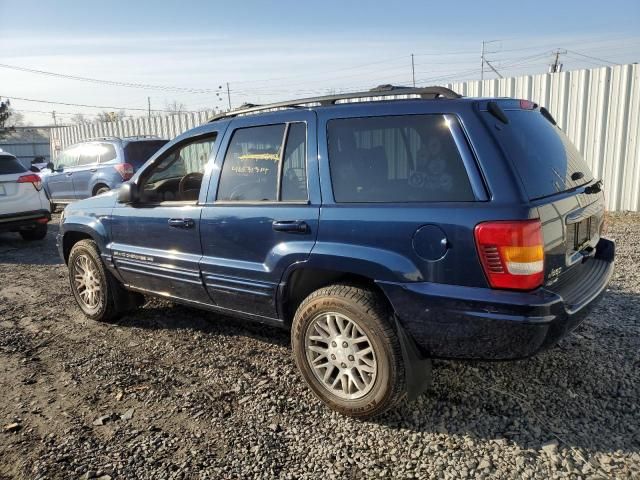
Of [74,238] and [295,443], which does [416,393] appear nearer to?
[295,443]

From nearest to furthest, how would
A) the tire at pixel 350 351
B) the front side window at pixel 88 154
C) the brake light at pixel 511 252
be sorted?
the brake light at pixel 511 252 → the tire at pixel 350 351 → the front side window at pixel 88 154

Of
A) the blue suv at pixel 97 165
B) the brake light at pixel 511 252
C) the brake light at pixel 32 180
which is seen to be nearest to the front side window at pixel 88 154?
the blue suv at pixel 97 165

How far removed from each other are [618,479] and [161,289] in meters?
3.32

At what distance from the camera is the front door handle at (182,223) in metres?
3.60

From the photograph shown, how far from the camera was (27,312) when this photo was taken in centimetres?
504

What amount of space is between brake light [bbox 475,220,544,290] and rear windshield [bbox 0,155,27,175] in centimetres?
859

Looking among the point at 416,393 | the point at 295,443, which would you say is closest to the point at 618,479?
the point at 416,393

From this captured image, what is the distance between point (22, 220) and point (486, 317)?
853 centimetres

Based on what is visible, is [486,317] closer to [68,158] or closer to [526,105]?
[526,105]

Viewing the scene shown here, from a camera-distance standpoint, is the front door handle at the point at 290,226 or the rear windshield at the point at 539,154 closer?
the rear windshield at the point at 539,154

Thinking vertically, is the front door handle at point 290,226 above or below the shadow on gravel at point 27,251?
above

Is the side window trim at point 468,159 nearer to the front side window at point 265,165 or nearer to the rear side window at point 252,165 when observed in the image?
the front side window at point 265,165

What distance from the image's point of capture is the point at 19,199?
27.4ft

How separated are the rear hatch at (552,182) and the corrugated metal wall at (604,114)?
6122mm
